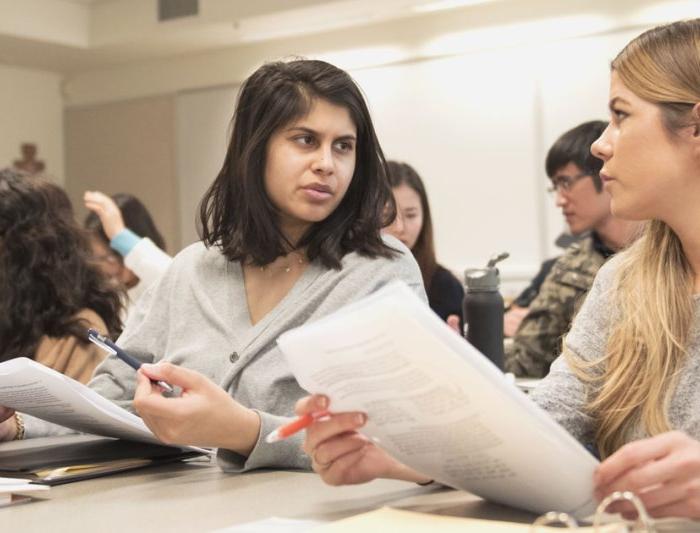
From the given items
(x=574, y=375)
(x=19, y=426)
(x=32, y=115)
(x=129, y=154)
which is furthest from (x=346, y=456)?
(x=32, y=115)

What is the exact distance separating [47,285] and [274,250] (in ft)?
2.63

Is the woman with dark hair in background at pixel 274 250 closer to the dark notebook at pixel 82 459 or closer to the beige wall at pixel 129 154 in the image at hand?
the dark notebook at pixel 82 459

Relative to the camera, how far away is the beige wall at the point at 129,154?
334 inches

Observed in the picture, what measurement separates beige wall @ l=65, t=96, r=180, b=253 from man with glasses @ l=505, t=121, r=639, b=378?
5.19 meters

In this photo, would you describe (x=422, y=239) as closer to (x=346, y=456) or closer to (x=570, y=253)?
(x=570, y=253)

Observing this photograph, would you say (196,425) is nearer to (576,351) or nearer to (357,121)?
(576,351)

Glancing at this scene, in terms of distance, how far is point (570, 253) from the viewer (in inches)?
139

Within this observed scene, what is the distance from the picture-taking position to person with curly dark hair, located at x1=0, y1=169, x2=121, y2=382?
96.1 inches

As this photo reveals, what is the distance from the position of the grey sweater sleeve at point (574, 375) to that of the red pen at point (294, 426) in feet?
1.33

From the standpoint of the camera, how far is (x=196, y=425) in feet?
4.76

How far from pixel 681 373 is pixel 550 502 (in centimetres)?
42

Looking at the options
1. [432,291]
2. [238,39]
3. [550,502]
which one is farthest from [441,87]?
[550,502]

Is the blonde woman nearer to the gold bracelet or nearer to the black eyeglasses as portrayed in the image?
the gold bracelet

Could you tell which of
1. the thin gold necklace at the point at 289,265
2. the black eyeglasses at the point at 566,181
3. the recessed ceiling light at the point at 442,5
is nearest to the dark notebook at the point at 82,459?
the thin gold necklace at the point at 289,265
